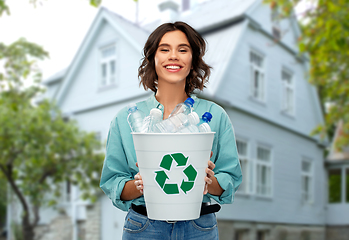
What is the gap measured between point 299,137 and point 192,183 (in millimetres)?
15946

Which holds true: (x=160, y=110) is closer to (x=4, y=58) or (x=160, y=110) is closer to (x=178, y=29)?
(x=178, y=29)

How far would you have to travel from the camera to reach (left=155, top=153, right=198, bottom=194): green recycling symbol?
177cm

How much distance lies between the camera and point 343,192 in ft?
60.0

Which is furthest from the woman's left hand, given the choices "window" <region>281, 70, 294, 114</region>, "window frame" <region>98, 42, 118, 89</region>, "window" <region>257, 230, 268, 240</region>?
"window" <region>281, 70, 294, 114</region>

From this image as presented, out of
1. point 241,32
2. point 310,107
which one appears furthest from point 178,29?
point 310,107

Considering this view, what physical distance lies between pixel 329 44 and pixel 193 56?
7.17 m

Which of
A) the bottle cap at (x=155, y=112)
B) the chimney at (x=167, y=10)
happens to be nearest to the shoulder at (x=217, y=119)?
the bottle cap at (x=155, y=112)

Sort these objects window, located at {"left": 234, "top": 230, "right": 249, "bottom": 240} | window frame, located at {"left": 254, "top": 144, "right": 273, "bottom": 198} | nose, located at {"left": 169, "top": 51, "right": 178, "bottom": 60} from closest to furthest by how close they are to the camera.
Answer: nose, located at {"left": 169, "top": 51, "right": 178, "bottom": 60} < window, located at {"left": 234, "top": 230, "right": 249, "bottom": 240} < window frame, located at {"left": 254, "top": 144, "right": 273, "bottom": 198}

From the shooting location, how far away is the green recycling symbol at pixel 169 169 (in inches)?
69.8

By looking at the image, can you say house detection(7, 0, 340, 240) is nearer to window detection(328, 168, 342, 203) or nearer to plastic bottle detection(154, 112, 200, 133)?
window detection(328, 168, 342, 203)

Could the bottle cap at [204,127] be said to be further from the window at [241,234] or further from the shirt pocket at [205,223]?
the window at [241,234]

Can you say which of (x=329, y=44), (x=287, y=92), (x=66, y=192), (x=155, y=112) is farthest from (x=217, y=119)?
(x=66, y=192)

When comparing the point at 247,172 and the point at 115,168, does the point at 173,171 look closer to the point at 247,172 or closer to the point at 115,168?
the point at 115,168

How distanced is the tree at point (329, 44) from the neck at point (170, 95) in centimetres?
671
